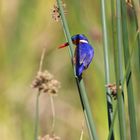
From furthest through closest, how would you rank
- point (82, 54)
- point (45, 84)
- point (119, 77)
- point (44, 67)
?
point (44, 67) → point (82, 54) → point (119, 77) → point (45, 84)

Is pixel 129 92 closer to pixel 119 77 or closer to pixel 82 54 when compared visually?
pixel 119 77

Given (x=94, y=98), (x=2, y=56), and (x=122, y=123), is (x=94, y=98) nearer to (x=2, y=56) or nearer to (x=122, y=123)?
(x=2, y=56)

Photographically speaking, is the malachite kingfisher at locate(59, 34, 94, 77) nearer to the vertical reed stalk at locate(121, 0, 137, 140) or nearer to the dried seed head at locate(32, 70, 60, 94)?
the vertical reed stalk at locate(121, 0, 137, 140)

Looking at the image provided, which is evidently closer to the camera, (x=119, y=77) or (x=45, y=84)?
(x=45, y=84)

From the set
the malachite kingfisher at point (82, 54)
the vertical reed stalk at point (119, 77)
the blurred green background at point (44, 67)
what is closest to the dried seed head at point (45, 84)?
the vertical reed stalk at point (119, 77)

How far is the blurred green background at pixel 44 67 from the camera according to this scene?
2184 millimetres

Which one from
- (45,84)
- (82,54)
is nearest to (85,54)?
(82,54)

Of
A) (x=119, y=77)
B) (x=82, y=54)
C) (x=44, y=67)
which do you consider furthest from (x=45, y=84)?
(x=44, y=67)

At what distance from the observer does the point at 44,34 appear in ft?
8.19

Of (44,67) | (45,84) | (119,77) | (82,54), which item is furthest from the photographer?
(44,67)

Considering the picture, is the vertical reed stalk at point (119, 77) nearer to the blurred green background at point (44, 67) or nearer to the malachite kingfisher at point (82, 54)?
the malachite kingfisher at point (82, 54)

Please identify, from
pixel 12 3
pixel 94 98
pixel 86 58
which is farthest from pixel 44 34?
pixel 86 58

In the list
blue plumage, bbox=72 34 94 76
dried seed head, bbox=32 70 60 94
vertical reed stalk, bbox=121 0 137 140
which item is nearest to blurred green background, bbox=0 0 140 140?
blue plumage, bbox=72 34 94 76

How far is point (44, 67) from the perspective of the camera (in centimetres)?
251
